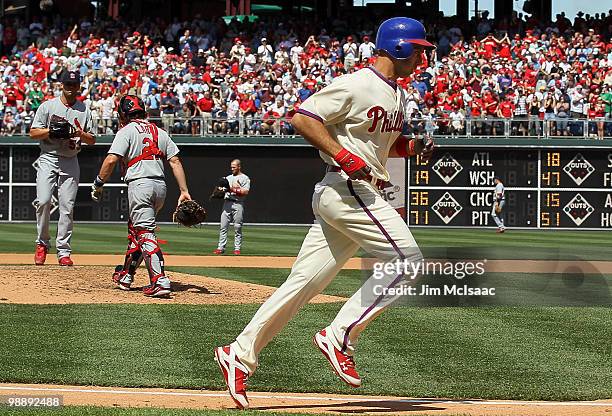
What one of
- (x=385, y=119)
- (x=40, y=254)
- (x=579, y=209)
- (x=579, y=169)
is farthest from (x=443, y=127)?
(x=385, y=119)

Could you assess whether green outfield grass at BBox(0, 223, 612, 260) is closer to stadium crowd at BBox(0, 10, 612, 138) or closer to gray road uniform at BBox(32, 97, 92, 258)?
stadium crowd at BBox(0, 10, 612, 138)

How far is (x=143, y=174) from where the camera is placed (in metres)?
11.0

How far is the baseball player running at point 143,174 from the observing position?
10.9 m

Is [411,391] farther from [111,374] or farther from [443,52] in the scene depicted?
[443,52]

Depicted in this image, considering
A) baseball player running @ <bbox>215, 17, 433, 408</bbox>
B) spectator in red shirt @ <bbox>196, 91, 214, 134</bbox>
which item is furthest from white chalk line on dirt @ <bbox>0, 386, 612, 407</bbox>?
spectator in red shirt @ <bbox>196, 91, 214, 134</bbox>

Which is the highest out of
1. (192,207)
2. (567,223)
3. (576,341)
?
(192,207)

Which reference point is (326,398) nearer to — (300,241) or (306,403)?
(306,403)

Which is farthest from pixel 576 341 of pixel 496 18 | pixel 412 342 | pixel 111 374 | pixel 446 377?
pixel 496 18

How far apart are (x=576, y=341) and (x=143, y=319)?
3761 millimetres

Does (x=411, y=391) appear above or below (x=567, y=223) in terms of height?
above

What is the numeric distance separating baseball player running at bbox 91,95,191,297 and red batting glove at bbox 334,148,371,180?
4932 mm

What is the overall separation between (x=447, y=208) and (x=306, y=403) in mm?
24608

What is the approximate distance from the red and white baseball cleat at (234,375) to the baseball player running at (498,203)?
2398 cm

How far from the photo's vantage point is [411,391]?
6.86 m
